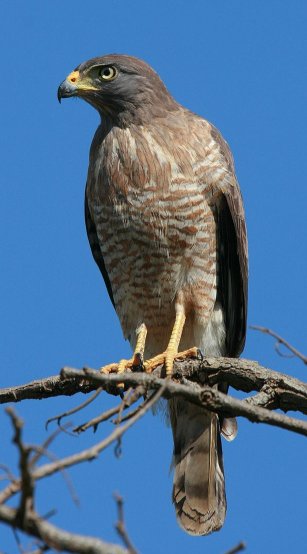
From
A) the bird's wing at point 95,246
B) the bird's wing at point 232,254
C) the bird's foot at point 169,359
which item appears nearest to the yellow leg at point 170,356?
the bird's foot at point 169,359

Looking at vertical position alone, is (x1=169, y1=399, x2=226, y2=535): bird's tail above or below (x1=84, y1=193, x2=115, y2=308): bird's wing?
below

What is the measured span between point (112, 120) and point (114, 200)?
796mm

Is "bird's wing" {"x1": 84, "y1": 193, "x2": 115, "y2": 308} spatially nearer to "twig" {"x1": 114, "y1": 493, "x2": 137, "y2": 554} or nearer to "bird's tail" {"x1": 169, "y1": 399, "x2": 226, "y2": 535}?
"bird's tail" {"x1": 169, "y1": 399, "x2": 226, "y2": 535}

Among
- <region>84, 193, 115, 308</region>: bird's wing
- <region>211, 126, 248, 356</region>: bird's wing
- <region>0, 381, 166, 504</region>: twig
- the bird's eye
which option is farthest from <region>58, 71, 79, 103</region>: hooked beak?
<region>0, 381, 166, 504</region>: twig

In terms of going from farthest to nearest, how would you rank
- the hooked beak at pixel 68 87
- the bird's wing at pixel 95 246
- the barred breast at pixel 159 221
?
the bird's wing at pixel 95 246 < the hooked beak at pixel 68 87 < the barred breast at pixel 159 221

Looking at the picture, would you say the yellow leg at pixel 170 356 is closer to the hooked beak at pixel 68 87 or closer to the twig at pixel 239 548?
the hooked beak at pixel 68 87

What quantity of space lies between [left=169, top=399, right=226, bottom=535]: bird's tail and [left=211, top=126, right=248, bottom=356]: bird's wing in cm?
65

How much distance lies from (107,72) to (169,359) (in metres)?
2.48

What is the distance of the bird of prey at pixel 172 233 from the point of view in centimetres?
645

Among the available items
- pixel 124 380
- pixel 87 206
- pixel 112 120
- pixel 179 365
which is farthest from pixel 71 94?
pixel 124 380

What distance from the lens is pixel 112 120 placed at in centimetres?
699

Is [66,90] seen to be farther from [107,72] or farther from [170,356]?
[170,356]

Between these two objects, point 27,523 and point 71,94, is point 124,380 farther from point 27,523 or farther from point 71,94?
point 71,94

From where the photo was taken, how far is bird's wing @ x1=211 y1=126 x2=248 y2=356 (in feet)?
21.7
